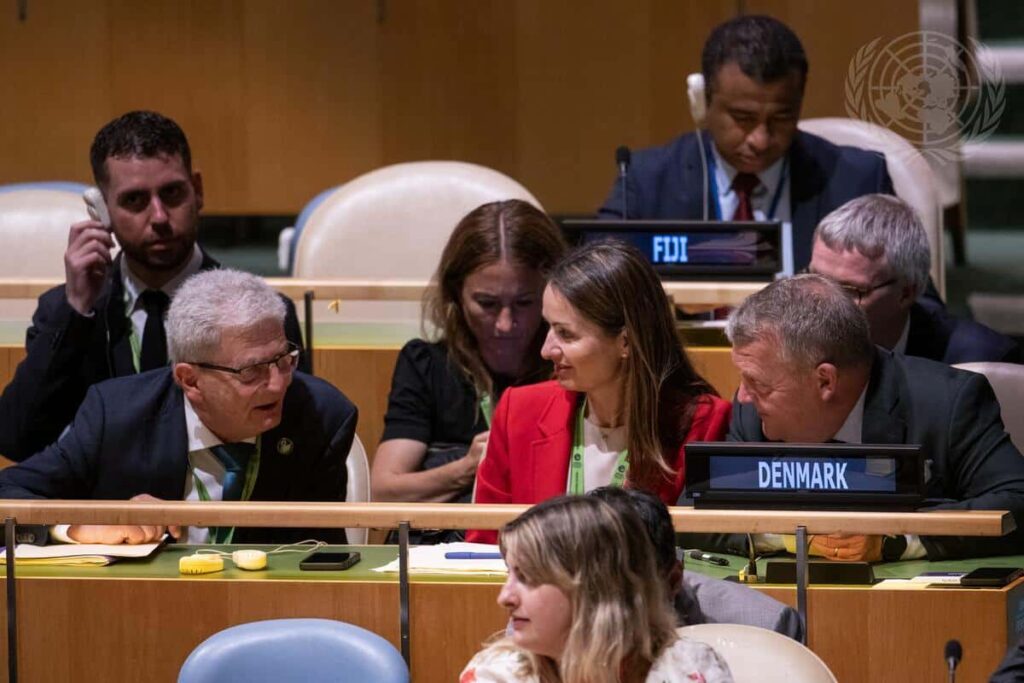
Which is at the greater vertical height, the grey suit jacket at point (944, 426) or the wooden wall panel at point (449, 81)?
the wooden wall panel at point (449, 81)

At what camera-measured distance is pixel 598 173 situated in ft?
25.3

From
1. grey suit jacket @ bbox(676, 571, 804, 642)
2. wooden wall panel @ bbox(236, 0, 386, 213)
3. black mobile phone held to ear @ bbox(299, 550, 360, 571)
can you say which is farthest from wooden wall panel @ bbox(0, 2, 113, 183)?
grey suit jacket @ bbox(676, 571, 804, 642)

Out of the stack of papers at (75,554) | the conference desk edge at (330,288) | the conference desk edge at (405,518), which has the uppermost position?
the conference desk edge at (330,288)

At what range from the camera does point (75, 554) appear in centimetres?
337

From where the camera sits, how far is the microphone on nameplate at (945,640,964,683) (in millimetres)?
2949

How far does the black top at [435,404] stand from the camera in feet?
14.0

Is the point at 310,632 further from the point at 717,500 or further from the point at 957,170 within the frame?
the point at 957,170

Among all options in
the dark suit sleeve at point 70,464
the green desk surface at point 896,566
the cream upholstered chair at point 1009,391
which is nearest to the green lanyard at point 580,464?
the green desk surface at point 896,566

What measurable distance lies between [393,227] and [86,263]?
1.46 m

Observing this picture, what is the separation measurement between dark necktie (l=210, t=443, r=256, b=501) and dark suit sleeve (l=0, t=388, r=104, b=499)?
0.82 ft

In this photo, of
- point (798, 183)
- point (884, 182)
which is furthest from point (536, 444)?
point (884, 182)

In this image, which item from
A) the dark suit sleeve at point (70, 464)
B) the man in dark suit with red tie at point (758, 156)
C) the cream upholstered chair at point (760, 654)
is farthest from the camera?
the man in dark suit with red tie at point (758, 156)

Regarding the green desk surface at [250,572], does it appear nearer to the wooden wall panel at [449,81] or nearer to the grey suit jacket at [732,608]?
the grey suit jacket at [732,608]

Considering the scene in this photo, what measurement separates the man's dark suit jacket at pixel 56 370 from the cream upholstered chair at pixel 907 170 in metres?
2.12
